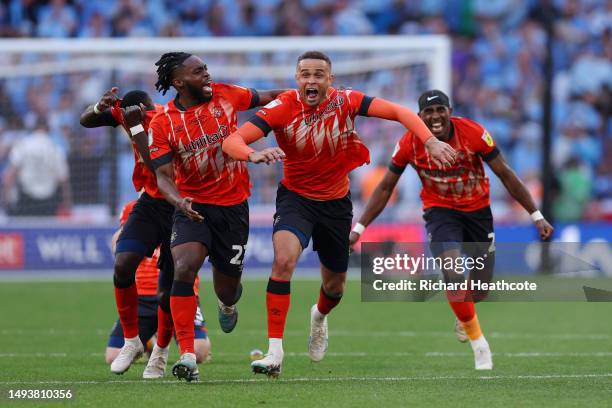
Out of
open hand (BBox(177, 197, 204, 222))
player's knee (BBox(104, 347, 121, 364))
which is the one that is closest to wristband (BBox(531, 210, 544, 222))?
open hand (BBox(177, 197, 204, 222))

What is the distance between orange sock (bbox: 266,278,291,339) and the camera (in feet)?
30.7

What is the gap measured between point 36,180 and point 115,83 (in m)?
2.22

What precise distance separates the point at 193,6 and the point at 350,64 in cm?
663

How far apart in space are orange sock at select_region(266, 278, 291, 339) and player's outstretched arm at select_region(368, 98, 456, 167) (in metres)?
1.51

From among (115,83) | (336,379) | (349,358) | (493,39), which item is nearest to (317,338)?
(349,358)

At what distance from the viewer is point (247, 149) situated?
8.91 metres

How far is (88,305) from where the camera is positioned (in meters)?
17.5

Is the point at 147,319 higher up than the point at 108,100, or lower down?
lower down

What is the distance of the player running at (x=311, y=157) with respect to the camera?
9.28 metres

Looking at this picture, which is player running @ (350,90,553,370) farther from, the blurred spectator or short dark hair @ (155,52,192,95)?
the blurred spectator

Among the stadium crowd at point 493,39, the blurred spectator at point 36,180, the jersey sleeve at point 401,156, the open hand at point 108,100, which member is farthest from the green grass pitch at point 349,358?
the stadium crowd at point 493,39

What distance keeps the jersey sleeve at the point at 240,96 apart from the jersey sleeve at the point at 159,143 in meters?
0.62

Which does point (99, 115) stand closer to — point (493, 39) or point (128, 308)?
point (128, 308)

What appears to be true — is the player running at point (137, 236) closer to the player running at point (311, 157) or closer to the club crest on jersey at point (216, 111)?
the club crest on jersey at point (216, 111)
